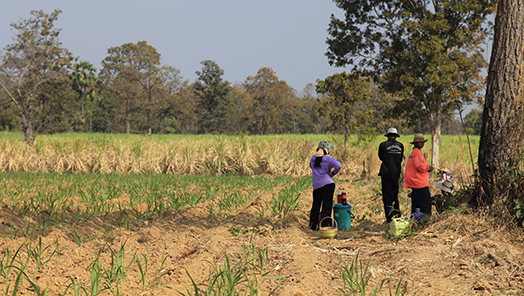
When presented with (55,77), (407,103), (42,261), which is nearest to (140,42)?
(55,77)

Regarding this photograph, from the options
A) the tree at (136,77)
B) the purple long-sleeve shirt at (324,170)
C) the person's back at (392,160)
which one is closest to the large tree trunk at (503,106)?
the person's back at (392,160)

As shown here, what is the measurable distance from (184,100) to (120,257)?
169ft

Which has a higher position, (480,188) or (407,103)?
(407,103)

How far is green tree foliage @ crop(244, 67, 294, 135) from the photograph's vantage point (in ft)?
193

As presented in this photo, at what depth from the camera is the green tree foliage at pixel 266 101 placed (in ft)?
193

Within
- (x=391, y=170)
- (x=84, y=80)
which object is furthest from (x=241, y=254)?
(x=84, y=80)

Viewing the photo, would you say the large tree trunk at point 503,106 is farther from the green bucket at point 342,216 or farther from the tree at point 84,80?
the tree at point 84,80

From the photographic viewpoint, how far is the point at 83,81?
204 ft

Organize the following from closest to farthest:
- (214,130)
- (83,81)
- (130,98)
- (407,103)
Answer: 1. (407,103)
2. (130,98)
3. (214,130)
4. (83,81)

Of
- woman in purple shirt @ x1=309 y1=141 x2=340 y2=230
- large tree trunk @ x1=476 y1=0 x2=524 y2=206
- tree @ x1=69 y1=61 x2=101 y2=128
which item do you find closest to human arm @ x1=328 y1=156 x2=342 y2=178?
woman in purple shirt @ x1=309 y1=141 x2=340 y2=230

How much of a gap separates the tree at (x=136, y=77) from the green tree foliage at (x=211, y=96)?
6.61 m

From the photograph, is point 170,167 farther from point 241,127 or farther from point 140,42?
point 241,127

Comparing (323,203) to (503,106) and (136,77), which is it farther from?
(136,77)

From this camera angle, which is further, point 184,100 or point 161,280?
point 184,100
